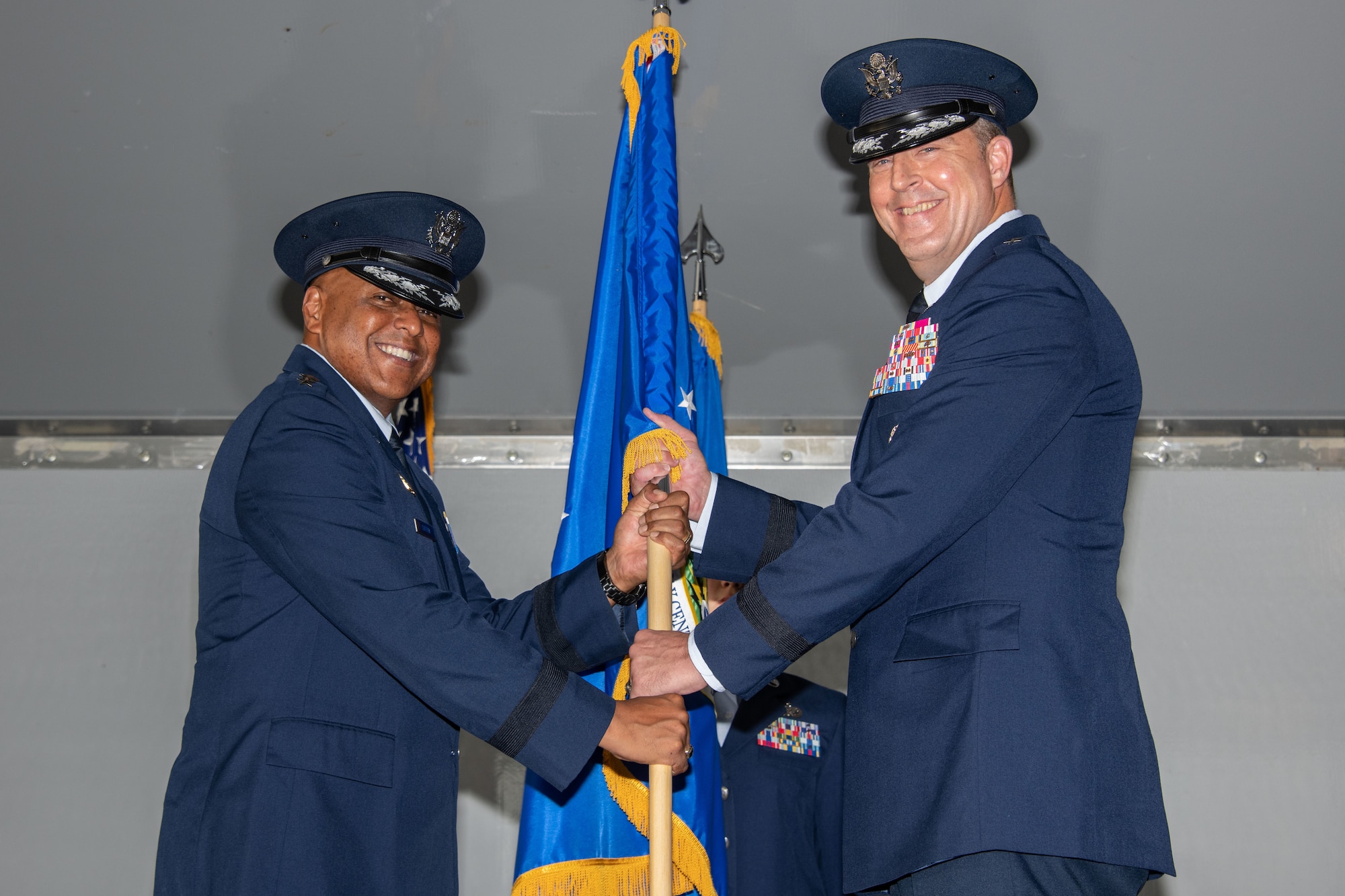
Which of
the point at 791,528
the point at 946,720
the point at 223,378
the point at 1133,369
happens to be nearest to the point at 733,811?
the point at 791,528

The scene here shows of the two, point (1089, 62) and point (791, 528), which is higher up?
point (1089, 62)

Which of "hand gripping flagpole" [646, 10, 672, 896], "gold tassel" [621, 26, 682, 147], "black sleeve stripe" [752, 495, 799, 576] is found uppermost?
"gold tassel" [621, 26, 682, 147]

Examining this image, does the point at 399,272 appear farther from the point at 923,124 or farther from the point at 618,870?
the point at 618,870

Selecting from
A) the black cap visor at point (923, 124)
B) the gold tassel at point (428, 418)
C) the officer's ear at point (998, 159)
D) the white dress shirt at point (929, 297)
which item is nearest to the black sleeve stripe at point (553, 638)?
the white dress shirt at point (929, 297)

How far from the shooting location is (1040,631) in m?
1.57

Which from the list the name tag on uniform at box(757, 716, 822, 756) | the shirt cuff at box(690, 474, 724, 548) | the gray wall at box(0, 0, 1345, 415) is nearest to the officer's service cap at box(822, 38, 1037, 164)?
the shirt cuff at box(690, 474, 724, 548)

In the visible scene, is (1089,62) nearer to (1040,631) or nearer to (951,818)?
(1040,631)

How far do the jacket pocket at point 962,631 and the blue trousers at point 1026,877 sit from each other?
0.93 ft

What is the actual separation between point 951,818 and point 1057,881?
0.52 feet

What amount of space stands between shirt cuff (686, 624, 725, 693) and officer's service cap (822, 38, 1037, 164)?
951 millimetres

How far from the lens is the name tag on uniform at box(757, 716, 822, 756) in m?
2.99

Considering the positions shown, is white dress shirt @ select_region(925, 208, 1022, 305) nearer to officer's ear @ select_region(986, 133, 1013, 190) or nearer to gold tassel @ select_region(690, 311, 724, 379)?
officer's ear @ select_region(986, 133, 1013, 190)

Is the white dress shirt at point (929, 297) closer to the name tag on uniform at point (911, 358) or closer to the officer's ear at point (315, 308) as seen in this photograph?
the name tag on uniform at point (911, 358)

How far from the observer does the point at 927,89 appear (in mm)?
2012
